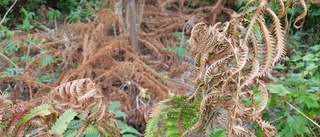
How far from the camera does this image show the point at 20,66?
264 cm

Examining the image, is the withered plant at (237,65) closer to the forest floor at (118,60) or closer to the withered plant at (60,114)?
the withered plant at (60,114)

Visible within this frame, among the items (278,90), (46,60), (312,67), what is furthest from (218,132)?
(46,60)

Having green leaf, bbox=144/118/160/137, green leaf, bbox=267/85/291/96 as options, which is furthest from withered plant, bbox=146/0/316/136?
green leaf, bbox=267/85/291/96

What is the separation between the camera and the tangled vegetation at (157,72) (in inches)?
33.2

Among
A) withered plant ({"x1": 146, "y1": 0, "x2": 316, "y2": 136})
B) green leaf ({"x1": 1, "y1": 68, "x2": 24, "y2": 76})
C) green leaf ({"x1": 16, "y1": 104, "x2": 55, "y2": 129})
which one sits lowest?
green leaf ({"x1": 1, "y1": 68, "x2": 24, "y2": 76})

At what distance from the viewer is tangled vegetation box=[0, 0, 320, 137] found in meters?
0.84

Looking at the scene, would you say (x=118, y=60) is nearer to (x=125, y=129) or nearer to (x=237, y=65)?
(x=125, y=129)

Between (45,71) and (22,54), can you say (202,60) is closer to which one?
(45,71)

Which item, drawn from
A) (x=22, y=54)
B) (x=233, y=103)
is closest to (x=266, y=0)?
(x=233, y=103)

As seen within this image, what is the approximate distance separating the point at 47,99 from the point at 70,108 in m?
0.15

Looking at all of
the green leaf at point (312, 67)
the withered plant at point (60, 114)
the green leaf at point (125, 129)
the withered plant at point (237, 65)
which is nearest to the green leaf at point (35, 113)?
the withered plant at point (60, 114)

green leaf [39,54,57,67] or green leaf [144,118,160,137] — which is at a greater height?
green leaf [144,118,160,137]

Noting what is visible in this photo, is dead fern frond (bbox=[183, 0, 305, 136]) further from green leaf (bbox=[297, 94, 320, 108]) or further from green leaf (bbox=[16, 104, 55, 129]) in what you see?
green leaf (bbox=[297, 94, 320, 108])

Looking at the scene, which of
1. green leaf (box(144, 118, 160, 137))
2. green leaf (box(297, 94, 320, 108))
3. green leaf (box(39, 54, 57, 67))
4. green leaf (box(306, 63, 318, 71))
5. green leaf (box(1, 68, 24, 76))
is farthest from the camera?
green leaf (box(39, 54, 57, 67))
